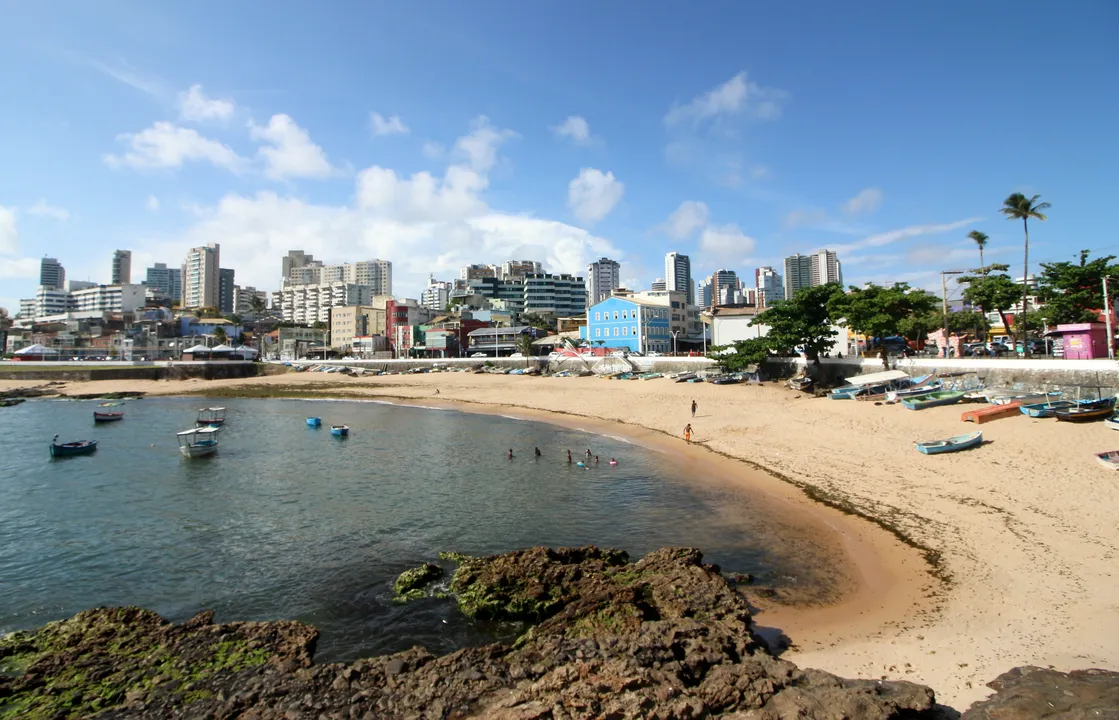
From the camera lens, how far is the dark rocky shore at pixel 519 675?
8914 millimetres

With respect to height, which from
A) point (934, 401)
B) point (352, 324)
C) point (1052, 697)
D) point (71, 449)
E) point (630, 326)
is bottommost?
point (1052, 697)

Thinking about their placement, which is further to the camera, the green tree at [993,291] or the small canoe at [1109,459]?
the green tree at [993,291]

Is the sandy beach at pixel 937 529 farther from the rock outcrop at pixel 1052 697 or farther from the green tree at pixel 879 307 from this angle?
the green tree at pixel 879 307

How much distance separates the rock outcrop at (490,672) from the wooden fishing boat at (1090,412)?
80.8 feet

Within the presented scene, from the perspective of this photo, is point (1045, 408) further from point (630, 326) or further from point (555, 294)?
point (555, 294)

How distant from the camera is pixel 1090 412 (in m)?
26.6

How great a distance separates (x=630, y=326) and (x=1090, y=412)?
222 ft

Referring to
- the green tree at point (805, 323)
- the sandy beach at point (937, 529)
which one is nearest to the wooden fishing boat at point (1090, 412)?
the sandy beach at point (937, 529)

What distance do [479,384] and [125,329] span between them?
132045mm

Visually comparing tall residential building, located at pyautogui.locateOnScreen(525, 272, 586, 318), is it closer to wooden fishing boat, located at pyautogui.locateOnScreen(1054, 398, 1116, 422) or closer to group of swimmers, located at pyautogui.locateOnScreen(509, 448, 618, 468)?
group of swimmers, located at pyautogui.locateOnScreen(509, 448, 618, 468)

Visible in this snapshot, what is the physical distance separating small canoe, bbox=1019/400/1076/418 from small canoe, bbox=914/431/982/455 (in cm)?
502

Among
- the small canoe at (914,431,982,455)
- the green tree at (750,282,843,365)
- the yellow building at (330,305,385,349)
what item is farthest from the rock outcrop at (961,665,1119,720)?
the yellow building at (330,305,385,349)

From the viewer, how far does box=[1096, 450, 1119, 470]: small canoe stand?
2116cm

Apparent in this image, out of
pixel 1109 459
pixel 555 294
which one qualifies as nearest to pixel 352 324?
pixel 555 294
